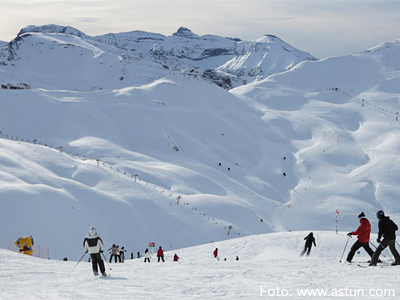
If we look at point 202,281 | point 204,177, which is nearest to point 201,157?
point 204,177

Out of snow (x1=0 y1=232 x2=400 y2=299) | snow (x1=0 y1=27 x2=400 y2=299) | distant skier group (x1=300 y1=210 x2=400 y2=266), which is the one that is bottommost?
snow (x1=0 y1=232 x2=400 y2=299)

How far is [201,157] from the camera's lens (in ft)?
186

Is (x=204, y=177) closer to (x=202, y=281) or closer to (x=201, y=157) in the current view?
(x=201, y=157)

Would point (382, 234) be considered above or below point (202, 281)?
above

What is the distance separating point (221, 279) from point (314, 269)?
123 inches

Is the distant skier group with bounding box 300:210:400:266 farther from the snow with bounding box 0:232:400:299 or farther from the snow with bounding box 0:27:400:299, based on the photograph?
the snow with bounding box 0:27:400:299

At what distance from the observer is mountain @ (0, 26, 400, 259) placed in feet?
117

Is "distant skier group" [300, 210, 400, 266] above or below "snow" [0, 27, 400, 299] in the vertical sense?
below

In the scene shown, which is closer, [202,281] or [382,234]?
[202,281]

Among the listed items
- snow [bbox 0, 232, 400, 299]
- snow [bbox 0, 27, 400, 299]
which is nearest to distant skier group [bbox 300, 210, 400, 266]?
snow [bbox 0, 232, 400, 299]

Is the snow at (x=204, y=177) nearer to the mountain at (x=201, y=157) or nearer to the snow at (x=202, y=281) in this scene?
the snow at (x=202, y=281)

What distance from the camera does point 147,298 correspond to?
10.8 metres

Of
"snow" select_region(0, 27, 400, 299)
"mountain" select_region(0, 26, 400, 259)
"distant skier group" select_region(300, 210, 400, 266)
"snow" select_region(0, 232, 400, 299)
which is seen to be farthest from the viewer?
"mountain" select_region(0, 26, 400, 259)

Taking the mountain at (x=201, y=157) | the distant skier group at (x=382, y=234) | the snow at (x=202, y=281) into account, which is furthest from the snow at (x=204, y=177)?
the distant skier group at (x=382, y=234)
